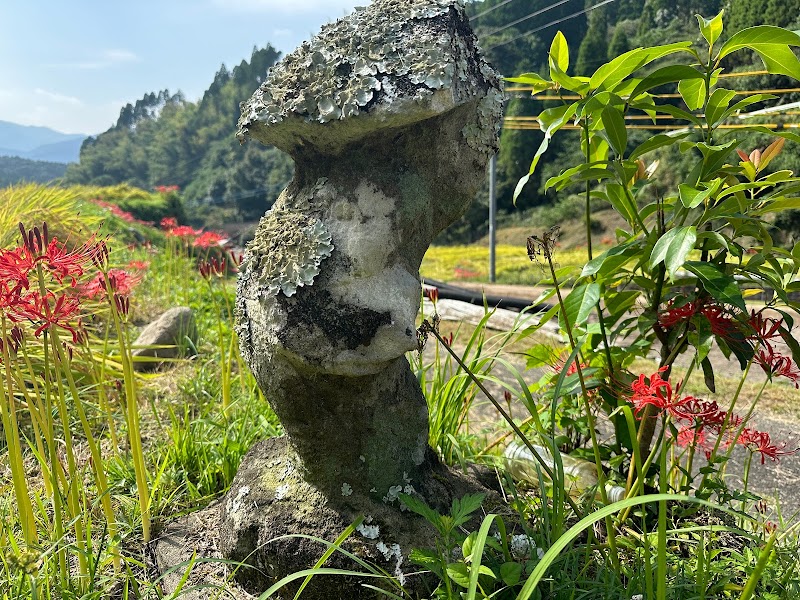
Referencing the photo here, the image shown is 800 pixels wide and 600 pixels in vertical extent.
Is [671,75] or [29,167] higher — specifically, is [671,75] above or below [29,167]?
below

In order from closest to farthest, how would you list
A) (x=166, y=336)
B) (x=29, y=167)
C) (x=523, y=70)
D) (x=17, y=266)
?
1. (x=17, y=266)
2. (x=166, y=336)
3. (x=523, y=70)
4. (x=29, y=167)

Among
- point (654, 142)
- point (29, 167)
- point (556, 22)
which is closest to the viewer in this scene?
point (654, 142)

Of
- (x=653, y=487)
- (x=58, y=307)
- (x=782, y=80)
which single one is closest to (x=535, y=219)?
(x=782, y=80)

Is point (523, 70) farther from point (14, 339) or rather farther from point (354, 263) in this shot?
point (14, 339)

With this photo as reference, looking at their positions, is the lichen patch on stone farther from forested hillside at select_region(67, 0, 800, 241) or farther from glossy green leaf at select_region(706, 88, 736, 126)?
glossy green leaf at select_region(706, 88, 736, 126)

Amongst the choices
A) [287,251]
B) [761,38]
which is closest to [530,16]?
[761,38]

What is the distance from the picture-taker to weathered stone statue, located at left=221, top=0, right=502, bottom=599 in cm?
131

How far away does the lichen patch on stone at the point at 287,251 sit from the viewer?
1332mm

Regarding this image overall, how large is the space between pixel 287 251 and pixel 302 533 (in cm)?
74

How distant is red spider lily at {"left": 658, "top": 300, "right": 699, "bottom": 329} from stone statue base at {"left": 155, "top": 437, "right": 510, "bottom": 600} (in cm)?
70

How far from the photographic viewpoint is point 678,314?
4.83 feet

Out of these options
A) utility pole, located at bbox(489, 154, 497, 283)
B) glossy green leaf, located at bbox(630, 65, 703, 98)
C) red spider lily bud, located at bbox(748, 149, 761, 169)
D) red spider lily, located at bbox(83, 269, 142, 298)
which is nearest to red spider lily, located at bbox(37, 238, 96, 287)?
red spider lily, located at bbox(83, 269, 142, 298)

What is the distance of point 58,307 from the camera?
128 cm

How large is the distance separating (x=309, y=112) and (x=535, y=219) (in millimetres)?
11677
